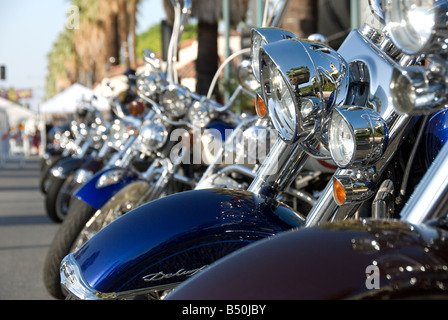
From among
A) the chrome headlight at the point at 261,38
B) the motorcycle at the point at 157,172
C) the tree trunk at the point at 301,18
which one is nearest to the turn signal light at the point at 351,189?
the chrome headlight at the point at 261,38

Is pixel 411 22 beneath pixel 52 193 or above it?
above

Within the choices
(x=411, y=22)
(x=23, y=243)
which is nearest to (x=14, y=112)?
(x=23, y=243)

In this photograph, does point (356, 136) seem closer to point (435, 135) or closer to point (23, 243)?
point (435, 135)

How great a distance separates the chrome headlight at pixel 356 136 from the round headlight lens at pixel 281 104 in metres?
0.15

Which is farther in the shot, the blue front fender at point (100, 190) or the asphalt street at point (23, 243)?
the asphalt street at point (23, 243)

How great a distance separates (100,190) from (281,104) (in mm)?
2279

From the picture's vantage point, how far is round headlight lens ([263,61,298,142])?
172 cm

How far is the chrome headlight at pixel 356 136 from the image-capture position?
1.49m

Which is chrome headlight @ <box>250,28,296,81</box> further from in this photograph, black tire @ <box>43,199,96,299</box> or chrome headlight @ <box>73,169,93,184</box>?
chrome headlight @ <box>73,169,93,184</box>

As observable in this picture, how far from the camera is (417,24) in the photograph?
3.84 ft

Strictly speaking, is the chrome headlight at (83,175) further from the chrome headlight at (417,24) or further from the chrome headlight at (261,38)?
the chrome headlight at (417,24)

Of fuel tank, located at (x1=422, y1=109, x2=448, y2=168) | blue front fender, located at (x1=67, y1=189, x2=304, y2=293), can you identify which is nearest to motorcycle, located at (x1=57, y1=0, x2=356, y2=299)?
blue front fender, located at (x1=67, y1=189, x2=304, y2=293)

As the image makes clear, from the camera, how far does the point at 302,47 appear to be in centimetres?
169

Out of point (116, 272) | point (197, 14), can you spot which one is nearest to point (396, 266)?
point (116, 272)
